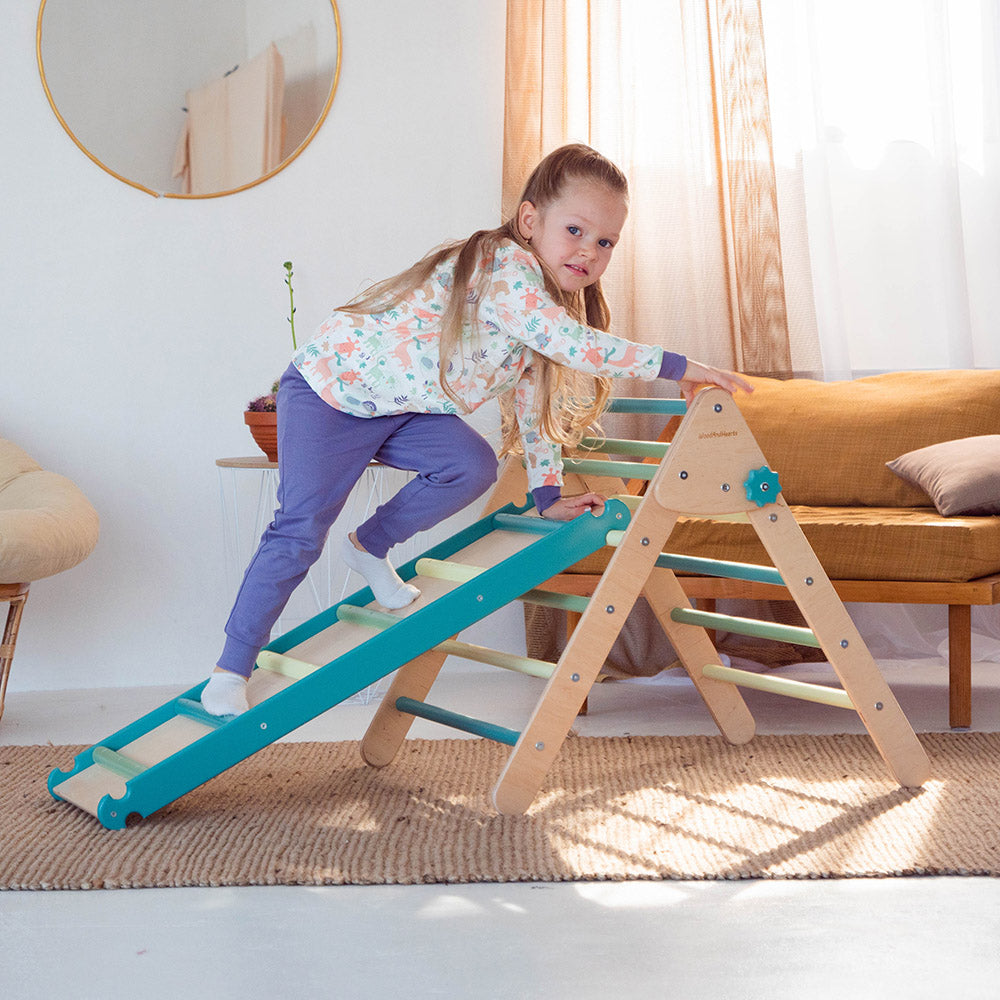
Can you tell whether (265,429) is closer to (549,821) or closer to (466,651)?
A: (466,651)

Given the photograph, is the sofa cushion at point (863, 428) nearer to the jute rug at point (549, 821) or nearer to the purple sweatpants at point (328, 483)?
Answer: the jute rug at point (549, 821)

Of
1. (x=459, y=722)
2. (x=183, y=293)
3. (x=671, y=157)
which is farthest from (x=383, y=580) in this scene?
(x=671, y=157)

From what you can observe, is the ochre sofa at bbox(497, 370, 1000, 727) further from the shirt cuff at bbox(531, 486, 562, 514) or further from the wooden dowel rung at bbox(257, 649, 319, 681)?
the wooden dowel rung at bbox(257, 649, 319, 681)

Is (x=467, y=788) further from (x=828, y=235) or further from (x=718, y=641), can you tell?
(x=828, y=235)

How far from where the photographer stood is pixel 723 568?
1.92 meters

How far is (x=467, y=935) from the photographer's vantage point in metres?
1.37

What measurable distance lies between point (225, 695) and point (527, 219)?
2.90ft

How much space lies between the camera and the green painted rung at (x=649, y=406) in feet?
6.21

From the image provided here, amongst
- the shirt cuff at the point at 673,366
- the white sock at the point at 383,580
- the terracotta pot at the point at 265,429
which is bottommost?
the white sock at the point at 383,580

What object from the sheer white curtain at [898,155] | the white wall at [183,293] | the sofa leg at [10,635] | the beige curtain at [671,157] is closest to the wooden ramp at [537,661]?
the sofa leg at [10,635]

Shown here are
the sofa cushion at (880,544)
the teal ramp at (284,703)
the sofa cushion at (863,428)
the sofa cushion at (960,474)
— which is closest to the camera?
the teal ramp at (284,703)

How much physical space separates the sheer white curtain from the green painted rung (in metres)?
1.16

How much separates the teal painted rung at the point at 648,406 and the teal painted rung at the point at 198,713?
2.71 feet

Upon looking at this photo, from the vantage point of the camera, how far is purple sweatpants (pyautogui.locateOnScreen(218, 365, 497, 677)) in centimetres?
185
